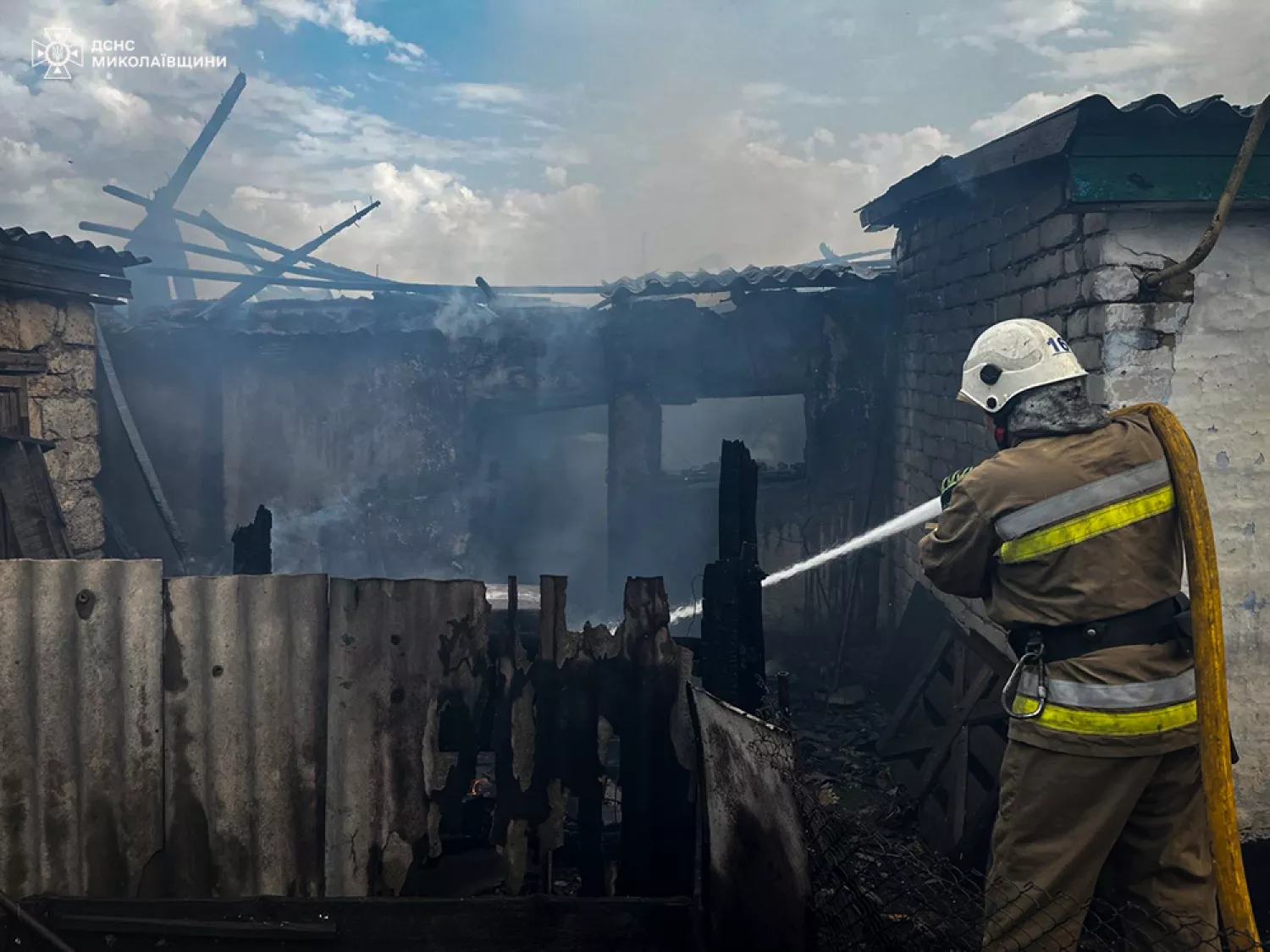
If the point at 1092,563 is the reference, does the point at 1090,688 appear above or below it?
below

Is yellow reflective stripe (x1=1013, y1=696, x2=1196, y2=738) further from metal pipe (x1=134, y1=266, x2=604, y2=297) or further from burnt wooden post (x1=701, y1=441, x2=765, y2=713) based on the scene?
metal pipe (x1=134, y1=266, x2=604, y2=297)

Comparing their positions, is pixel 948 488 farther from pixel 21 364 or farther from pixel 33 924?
pixel 21 364

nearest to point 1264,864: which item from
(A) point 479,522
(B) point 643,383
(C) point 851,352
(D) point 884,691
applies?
(D) point 884,691

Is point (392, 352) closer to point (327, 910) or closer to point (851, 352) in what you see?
point (851, 352)

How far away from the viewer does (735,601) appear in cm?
322

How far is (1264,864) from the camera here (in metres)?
4.31

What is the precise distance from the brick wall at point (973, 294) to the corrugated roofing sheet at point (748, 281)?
538 mm

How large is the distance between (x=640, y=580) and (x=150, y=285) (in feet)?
51.3

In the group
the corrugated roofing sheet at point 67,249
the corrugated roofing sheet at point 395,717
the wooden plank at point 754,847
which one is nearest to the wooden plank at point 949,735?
the wooden plank at point 754,847

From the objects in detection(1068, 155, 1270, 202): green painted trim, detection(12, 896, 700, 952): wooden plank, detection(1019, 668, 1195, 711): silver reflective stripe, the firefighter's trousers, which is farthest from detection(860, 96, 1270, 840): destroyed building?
detection(12, 896, 700, 952): wooden plank

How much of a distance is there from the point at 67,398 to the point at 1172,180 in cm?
737

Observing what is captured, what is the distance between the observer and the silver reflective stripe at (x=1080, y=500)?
2.73 meters

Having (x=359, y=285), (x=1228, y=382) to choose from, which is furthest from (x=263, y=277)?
(x=1228, y=382)

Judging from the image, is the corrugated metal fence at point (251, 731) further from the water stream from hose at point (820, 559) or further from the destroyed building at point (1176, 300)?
the water stream from hose at point (820, 559)
